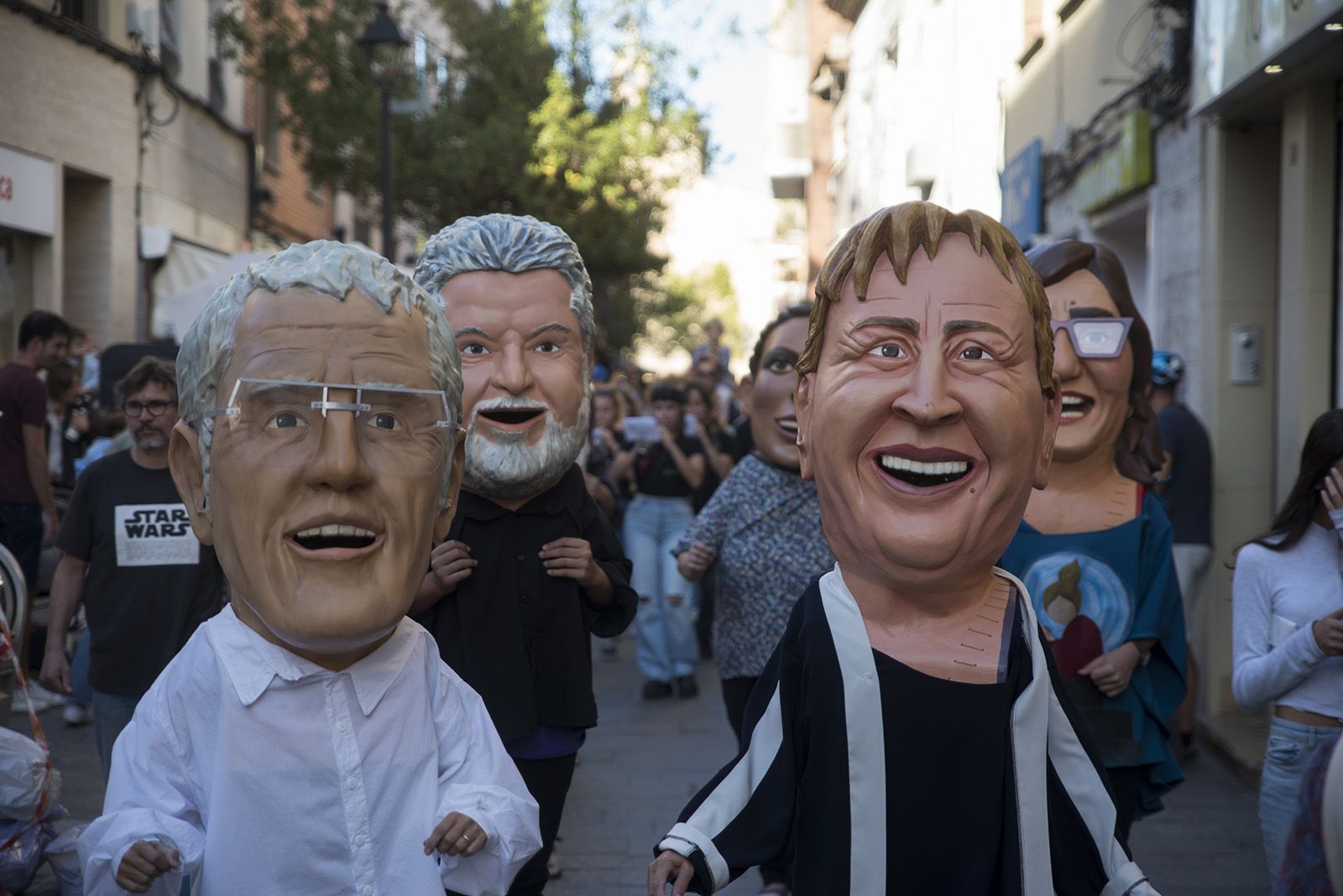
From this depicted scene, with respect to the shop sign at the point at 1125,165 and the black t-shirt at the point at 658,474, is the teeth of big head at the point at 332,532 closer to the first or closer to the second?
the black t-shirt at the point at 658,474

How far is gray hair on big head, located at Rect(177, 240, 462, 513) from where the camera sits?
2684 mm

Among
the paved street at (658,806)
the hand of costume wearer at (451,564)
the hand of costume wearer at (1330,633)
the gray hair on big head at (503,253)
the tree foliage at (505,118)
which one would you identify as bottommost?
the paved street at (658,806)

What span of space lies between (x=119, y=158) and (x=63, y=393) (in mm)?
5655

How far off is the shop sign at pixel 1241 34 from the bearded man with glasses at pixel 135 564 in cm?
482

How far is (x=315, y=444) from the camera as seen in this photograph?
2.62 metres

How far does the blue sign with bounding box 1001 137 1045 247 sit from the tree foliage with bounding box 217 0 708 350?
17.8 feet

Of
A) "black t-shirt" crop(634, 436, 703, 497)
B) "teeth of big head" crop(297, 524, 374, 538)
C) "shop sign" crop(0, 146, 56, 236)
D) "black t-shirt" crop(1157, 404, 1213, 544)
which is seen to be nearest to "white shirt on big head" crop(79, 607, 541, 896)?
"teeth of big head" crop(297, 524, 374, 538)

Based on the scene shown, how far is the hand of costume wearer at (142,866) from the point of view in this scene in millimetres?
2453

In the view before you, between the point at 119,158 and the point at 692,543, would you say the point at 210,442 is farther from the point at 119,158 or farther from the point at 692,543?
the point at 119,158

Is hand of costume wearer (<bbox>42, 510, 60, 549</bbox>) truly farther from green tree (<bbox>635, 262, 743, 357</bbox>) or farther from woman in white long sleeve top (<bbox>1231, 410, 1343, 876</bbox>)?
green tree (<bbox>635, 262, 743, 357</bbox>)

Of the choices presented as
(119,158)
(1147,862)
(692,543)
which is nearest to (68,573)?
(692,543)

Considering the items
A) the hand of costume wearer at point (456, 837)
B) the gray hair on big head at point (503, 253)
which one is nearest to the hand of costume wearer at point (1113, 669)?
the gray hair on big head at point (503, 253)

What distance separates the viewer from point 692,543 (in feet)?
16.2

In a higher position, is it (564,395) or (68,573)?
(564,395)
